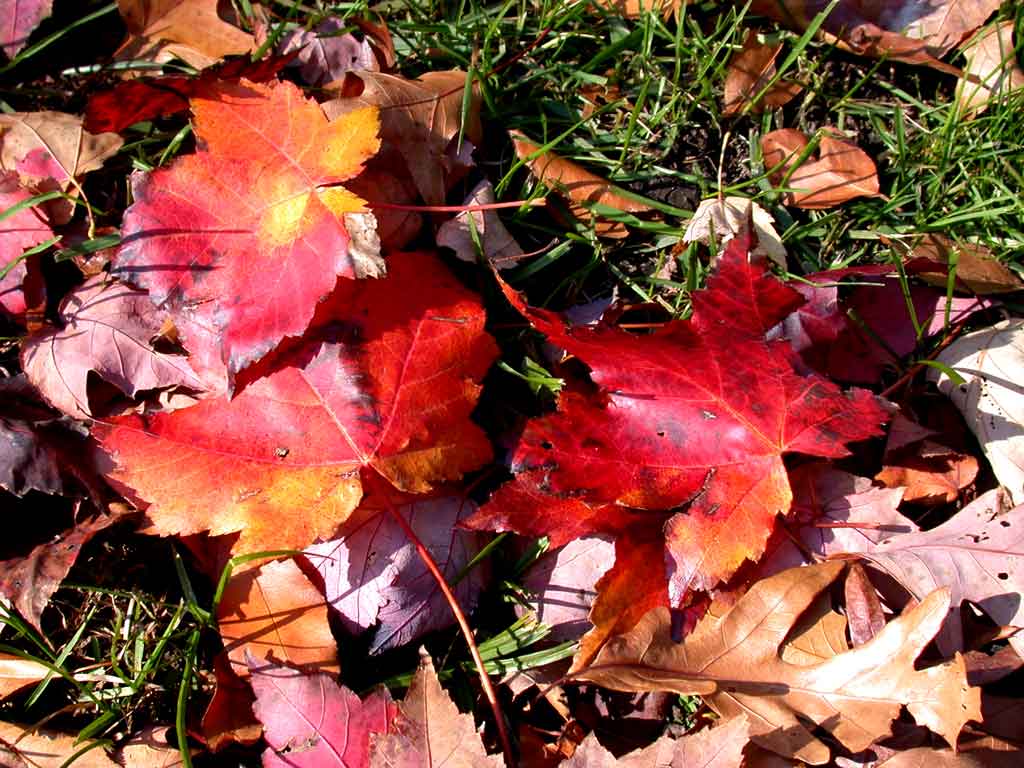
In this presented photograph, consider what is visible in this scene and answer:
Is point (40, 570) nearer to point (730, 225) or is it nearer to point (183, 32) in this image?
point (183, 32)

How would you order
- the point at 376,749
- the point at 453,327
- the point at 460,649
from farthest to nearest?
the point at 460,649, the point at 453,327, the point at 376,749

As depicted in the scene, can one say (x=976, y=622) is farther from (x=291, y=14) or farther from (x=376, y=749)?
(x=291, y=14)

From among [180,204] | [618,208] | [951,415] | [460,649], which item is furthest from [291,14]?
[951,415]

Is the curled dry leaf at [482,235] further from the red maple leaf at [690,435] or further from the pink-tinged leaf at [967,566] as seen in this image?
the pink-tinged leaf at [967,566]

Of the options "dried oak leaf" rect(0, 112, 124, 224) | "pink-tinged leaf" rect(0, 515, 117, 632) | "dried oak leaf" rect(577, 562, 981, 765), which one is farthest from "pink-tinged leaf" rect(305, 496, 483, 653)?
"dried oak leaf" rect(0, 112, 124, 224)

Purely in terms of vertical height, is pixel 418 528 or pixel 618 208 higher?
pixel 618 208

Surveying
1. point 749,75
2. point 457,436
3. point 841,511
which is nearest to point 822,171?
point 749,75
